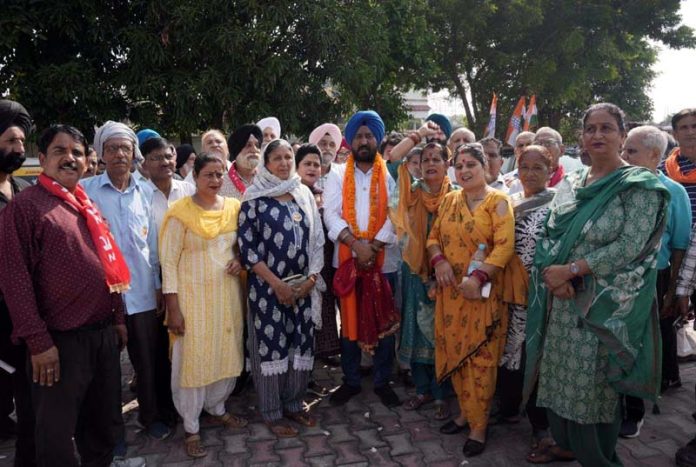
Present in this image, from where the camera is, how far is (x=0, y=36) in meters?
7.36

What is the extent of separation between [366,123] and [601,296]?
2208 mm

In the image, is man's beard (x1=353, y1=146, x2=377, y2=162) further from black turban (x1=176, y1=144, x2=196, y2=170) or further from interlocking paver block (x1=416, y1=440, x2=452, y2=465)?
black turban (x1=176, y1=144, x2=196, y2=170)

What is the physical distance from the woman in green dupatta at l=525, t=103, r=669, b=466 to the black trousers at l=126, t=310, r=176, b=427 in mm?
2586

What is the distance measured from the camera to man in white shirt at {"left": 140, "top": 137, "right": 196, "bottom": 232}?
3910mm

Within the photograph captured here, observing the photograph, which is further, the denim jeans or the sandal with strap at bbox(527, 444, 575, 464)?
the denim jeans

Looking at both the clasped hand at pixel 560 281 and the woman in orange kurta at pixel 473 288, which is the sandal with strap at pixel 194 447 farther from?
the clasped hand at pixel 560 281

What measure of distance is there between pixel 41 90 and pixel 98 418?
6.86m

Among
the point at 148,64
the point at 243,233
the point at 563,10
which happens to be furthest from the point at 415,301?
the point at 563,10

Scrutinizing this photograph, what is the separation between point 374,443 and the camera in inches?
140

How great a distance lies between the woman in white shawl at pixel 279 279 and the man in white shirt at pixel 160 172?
715mm

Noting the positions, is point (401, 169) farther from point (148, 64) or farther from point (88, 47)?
point (88, 47)

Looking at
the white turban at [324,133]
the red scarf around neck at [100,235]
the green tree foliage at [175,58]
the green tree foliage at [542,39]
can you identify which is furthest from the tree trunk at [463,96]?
the red scarf around neck at [100,235]

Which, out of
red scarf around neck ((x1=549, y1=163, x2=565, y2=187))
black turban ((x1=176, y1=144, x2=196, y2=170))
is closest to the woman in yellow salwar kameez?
black turban ((x1=176, y1=144, x2=196, y2=170))

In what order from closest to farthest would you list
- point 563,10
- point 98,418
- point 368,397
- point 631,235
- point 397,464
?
point 631,235 → point 98,418 → point 397,464 → point 368,397 → point 563,10
